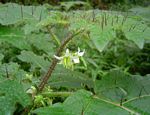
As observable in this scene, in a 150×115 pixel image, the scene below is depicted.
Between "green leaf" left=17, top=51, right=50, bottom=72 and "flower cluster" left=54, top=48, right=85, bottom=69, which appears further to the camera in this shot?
"green leaf" left=17, top=51, right=50, bottom=72

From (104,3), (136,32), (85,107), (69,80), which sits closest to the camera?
(136,32)

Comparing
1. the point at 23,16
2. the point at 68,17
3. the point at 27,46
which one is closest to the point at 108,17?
the point at 68,17

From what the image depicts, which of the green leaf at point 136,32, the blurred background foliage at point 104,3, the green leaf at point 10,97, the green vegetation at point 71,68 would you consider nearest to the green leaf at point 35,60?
the green vegetation at point 71,68

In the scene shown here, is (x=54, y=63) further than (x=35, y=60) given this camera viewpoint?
No

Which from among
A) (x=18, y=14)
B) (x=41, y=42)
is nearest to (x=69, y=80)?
(x=41, y=42)

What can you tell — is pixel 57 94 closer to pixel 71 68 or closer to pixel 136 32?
pixel 71 68

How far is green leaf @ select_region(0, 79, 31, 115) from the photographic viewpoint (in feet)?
4.91

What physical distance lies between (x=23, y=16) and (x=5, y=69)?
0.84 feet

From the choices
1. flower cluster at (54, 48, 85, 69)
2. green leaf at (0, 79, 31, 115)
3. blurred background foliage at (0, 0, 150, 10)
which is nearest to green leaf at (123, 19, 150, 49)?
flower cluster at (54, 48, 85, 69)

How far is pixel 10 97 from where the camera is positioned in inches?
60.1

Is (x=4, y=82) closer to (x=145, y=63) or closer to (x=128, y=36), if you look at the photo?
(x=128, y=36)

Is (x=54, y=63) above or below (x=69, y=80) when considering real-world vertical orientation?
above

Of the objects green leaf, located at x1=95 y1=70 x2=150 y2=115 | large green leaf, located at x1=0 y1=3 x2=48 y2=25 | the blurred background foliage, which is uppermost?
large green leaf, located at x1=0 y1=3 x2=48 y2=25

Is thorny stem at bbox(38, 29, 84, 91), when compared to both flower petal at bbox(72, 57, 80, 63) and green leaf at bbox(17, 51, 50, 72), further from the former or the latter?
green leaf at bbox(17, 51, 50, 72)
